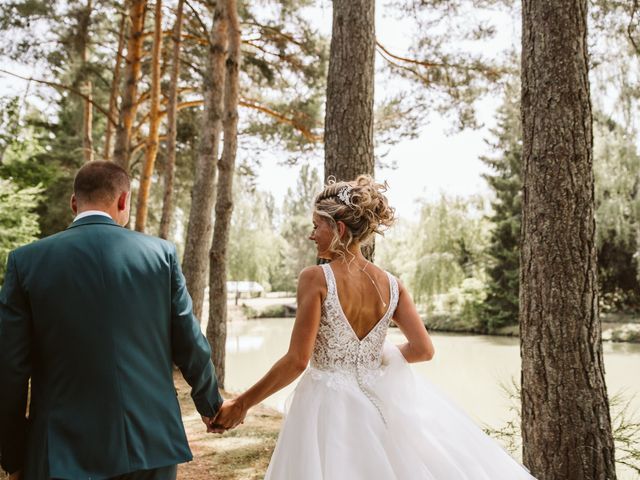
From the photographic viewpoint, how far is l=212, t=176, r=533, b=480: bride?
90.9 inches

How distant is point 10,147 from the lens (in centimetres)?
1144

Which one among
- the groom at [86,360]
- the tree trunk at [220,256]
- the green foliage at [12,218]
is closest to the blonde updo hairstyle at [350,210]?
the groom at [86,360]

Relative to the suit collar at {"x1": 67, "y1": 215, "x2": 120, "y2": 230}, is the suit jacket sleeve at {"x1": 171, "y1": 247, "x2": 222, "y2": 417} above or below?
below

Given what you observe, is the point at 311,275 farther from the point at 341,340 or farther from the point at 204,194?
the point at 204,194

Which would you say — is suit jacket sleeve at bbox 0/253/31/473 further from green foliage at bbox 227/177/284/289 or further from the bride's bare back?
green foliage at bbox 227/177/284/289

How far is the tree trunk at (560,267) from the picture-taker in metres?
3.11

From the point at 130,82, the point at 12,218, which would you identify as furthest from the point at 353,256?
the point at 12,218

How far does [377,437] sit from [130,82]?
9.38 m

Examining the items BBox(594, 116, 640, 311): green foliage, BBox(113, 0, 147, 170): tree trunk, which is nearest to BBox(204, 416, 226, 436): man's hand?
BBox(113, 0, 147, 170): tree trunk

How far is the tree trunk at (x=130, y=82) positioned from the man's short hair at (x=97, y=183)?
820cm

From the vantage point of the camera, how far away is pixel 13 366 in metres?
1.92

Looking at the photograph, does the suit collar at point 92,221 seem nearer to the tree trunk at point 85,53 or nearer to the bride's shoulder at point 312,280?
the bride's shoulder at point 312,280

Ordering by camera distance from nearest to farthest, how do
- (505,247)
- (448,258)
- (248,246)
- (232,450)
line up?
1. (232,450)
2. (448,258)
3. (505,247)
4. (248,246)

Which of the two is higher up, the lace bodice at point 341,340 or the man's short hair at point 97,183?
the man's short hair at point 97,183
